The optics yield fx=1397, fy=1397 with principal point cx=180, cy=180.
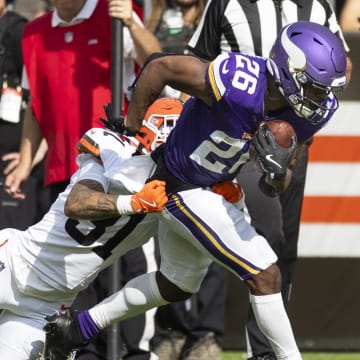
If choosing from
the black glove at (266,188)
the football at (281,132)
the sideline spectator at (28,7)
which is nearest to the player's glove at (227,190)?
the black glove at (266,188)

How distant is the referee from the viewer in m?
6.58

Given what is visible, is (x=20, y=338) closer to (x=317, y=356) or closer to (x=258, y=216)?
(x=258, y=216)

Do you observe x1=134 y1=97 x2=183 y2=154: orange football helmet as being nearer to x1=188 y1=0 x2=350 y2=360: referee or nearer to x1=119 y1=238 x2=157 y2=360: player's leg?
x1=188 y1=0 x2=350 y2=360: referee

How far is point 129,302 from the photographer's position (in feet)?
20.6

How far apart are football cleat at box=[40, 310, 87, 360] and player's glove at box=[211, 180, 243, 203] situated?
894 millimetres

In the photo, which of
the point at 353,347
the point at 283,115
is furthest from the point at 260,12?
the point at 353,347

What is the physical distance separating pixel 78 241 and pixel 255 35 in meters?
1.33

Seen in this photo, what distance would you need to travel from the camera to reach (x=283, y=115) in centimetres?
585

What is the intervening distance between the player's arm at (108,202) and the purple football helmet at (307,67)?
2.19ft

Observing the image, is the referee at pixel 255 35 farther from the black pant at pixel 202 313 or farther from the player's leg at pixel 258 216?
the black pant at pixel 202 313

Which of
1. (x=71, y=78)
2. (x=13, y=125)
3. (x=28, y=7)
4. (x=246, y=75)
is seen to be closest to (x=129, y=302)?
(x=246, y=75)

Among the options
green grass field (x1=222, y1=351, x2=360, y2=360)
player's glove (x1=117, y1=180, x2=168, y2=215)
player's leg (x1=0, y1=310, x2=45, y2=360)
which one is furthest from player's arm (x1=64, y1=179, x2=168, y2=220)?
green grass field (x1=222, y1=351, x2=360, y2=360)

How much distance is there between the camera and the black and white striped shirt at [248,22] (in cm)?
658

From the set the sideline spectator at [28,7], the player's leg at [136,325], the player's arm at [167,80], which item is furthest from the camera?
the sideline spectator at [28,7]
